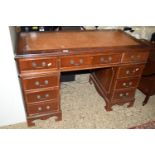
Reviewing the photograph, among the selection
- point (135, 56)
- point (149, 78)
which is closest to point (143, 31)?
point (149, 78)

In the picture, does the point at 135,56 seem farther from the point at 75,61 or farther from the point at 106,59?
the point at 75,61

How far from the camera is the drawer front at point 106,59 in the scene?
55.5 inches

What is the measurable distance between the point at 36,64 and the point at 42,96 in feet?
1.19

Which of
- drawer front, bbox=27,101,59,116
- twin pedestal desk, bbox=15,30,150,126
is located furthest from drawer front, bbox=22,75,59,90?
drawer front, bbox=27,101,59,116

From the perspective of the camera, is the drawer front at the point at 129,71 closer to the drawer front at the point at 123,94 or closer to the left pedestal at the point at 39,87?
the drawer front at the point at 123,94

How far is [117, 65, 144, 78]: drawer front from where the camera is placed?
5.21 feet

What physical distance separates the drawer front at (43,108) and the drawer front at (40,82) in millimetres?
217

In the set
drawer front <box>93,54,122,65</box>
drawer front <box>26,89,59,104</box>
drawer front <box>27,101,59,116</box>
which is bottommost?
drawer front <box>27,101,59,116</box>

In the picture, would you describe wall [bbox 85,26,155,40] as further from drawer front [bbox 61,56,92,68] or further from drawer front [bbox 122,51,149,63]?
drawer front [bbox 61,56,92,68]

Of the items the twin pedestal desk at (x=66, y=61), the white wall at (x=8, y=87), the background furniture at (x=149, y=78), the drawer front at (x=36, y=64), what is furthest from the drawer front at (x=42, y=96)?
Result: the background furniture at (x=149, y=78)

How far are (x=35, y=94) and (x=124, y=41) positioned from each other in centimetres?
103

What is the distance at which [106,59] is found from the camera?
1447 mm
